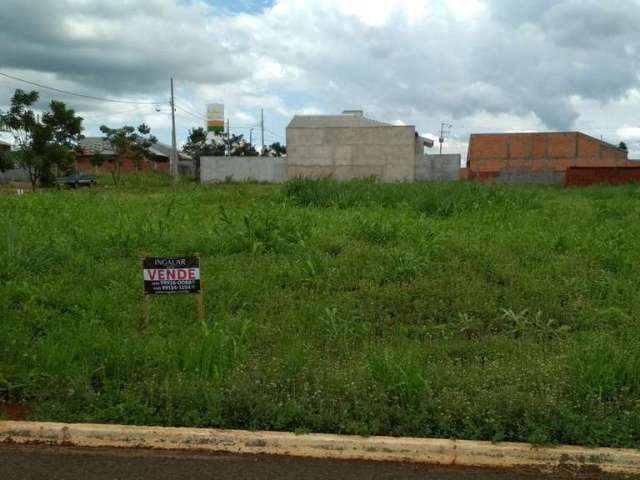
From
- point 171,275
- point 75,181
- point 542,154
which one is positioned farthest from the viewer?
point 542,154

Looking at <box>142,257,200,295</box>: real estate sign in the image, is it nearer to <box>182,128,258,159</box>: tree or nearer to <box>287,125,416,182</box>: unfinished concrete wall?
<box>287,125,416,182</box>: unfinished concrete wall

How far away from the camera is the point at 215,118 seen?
62625mm

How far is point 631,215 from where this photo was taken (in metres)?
12.2

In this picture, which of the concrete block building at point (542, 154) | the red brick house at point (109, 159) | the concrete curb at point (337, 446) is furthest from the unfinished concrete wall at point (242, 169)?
the concrete curb at point (337, 446)

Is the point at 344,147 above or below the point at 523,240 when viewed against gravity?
above

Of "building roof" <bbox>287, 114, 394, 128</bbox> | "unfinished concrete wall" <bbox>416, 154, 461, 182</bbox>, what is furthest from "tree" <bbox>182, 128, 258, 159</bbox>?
"unfinished concrete wall" <bbox>416, 154, 461, 182</bbox>

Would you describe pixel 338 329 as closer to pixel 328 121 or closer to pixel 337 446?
pixel 337 446

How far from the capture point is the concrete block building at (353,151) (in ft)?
140

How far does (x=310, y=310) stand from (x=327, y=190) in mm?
8931

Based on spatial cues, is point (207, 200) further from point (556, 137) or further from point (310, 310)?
point (556, 137)

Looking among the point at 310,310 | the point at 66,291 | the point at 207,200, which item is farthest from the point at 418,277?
the point at 207,200

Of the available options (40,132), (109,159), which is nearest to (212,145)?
(109,159)

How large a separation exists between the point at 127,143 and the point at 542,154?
104ft

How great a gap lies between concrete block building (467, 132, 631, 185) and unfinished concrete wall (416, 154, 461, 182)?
4.20ft
